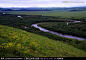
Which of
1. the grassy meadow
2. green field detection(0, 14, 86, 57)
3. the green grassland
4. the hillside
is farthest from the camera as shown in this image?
the green grassland

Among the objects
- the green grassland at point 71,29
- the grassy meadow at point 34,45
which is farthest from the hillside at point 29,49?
the green grassland at point 71,29

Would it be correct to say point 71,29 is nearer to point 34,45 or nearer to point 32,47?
point 34,45

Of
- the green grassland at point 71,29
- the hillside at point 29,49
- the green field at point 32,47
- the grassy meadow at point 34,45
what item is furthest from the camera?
the green grassland at point 71,29

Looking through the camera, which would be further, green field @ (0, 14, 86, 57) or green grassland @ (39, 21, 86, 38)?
green grassland @ (39, 21, 86, 38)

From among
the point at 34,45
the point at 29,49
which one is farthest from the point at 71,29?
the point at 29,49

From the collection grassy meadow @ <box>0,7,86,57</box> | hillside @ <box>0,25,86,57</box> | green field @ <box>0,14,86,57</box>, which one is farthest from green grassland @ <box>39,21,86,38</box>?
hillside @ <box>0,25,86,57</box>

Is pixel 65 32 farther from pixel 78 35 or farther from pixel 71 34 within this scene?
pixel 78 35

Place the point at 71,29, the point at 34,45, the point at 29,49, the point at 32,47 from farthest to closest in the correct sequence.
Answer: the point at 71,29 < the point at 34,45 < the point at 32,47 < the point at 29,49

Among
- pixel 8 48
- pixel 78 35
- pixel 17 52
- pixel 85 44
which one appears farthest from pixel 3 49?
pixel 78 35

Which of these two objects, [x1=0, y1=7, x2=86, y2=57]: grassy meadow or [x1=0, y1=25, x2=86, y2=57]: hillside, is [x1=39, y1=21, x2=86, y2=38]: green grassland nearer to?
[x1=0, y1=7, x2=86, y2=57]: grassy meadow

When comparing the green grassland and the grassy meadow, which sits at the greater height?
the grassy meadow

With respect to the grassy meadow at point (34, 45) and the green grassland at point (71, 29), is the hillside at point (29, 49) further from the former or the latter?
the green grassland at point (71, 29)
